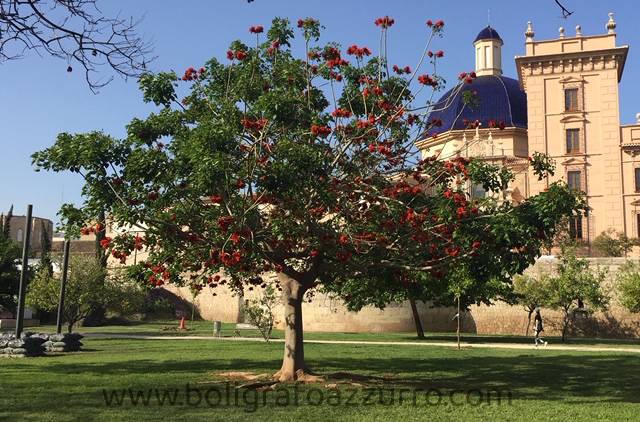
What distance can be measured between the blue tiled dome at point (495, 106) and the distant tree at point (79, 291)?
34168 mm

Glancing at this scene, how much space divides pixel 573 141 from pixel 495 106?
37.4ft

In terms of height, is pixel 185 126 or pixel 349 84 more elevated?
pixel 349 84

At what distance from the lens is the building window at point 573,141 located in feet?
176

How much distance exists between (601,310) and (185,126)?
30.5 m

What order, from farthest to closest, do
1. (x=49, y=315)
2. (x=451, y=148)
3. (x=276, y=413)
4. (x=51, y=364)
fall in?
(x=451, y=148)
(x=49, y=315)
(x=51, y=364)
(x=276, y=413)

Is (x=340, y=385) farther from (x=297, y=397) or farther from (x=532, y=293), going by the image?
(x=532, y=293)

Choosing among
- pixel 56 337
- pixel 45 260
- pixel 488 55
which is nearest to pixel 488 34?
pixel 488 55

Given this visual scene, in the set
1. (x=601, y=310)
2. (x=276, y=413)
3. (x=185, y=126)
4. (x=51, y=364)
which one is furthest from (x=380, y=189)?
(x=601, y=310)

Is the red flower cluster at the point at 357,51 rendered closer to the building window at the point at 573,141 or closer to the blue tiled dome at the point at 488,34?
the building window at the point at 573,141

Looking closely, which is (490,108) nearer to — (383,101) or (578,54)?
(578,54)

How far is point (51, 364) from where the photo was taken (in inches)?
696

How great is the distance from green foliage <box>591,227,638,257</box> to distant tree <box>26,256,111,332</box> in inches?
1333

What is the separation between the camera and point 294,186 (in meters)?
11.4

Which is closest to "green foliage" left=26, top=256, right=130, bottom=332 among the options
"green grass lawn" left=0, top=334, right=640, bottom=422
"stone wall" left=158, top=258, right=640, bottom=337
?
"stone wall" left=158, top=258, right=640, bottom=337
